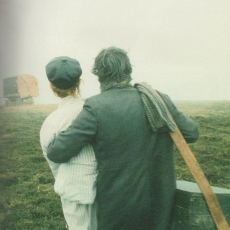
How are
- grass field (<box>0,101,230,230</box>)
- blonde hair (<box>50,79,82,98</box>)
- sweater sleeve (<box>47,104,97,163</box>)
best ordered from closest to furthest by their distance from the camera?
sweater sleeve (<box>47,104,97,163</box>), blonde hair (<box>50,79,82,98</box>), grass field (<box>0,101,230,230</box>)

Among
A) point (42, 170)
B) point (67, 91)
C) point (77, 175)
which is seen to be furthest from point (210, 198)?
point (42, 170)

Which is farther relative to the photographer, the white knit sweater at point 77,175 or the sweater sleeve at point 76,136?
the white knit sweater at point 77,175

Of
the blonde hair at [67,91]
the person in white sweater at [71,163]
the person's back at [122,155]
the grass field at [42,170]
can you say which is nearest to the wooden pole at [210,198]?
the person's back at [122,155]

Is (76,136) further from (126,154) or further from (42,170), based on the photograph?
(42,170)

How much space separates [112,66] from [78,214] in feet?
3.09

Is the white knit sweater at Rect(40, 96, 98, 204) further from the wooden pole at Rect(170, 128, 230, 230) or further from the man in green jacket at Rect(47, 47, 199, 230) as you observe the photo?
the wooden pole at Rect(170, 128, 230, 230)

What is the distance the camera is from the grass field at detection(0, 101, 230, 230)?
3.82m

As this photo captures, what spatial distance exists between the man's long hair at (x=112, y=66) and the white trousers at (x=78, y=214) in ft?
2.58

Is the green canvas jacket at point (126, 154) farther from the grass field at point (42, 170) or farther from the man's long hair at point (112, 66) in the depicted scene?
the grass field at point (42, 170)

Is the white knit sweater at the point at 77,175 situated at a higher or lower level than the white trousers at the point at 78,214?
higher

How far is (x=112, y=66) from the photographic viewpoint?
194cm

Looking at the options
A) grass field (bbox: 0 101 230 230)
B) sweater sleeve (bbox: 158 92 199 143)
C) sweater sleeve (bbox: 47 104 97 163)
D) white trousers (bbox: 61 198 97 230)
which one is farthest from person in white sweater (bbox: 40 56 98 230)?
grass field (bbox: 0 101 230 230)

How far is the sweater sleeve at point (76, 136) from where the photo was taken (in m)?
1.82

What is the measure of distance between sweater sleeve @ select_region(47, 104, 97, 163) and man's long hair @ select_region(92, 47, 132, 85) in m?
0.24
